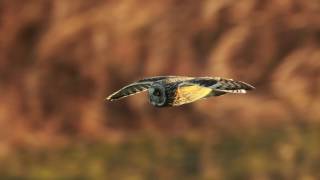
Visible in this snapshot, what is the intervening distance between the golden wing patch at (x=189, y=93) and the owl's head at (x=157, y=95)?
0.03 meters

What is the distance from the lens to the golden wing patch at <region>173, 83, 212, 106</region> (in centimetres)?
191

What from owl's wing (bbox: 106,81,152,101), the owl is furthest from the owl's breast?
owl's wing (bbox: 106,81,152,101)

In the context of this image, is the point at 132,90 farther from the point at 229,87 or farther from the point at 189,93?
the point at 229,87

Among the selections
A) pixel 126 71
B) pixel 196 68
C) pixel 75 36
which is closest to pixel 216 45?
pixel 196 68

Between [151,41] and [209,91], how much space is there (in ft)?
9.18

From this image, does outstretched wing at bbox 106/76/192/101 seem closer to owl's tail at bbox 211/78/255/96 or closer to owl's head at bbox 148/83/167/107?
owl's head at bbox 148/83/167/107

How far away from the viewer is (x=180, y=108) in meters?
4.73

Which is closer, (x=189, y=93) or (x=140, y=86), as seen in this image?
(x=189, y=93)

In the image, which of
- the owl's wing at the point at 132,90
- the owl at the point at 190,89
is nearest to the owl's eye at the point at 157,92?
the owl at the point at 190,89

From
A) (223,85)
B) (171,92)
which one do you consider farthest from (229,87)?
(171,92)

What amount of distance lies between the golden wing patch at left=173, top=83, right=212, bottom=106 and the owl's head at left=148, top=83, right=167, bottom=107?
3 cm

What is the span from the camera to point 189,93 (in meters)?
1.94

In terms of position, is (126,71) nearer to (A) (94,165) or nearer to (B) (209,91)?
(A) (94,165)

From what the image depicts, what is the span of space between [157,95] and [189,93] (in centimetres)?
8
